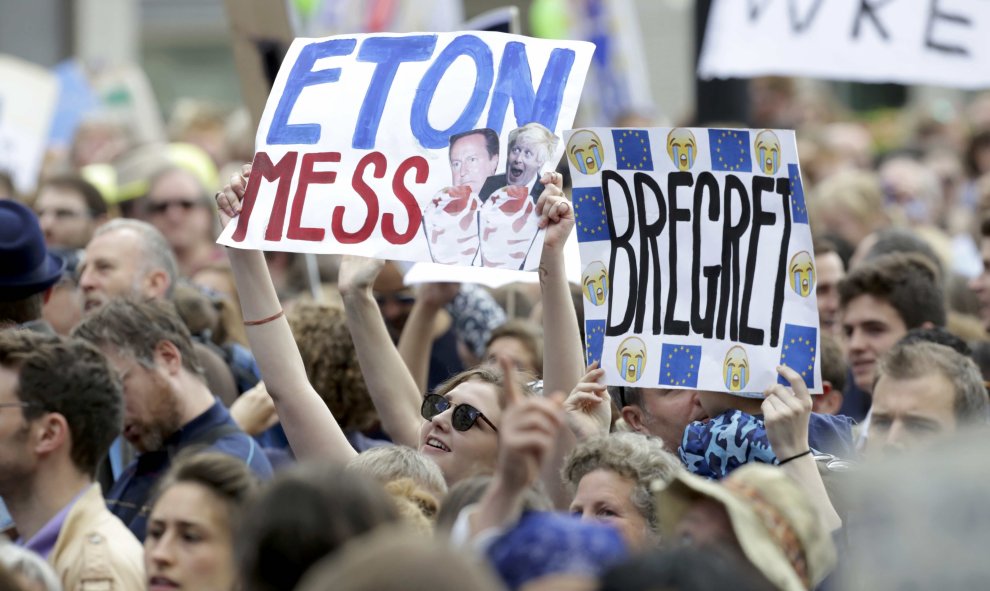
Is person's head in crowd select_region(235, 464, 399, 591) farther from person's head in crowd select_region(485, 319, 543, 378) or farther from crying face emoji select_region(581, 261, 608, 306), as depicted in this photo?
person's head in crowd select_region(485, 319, 543, 378)

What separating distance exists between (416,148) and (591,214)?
0.58 m

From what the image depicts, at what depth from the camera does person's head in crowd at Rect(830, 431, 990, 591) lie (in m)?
2.80

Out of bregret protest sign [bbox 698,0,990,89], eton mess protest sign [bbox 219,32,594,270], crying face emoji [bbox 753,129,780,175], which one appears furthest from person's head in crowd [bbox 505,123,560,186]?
bregret protest sign [bbox 698,0,990,89]

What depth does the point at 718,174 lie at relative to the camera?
489cm

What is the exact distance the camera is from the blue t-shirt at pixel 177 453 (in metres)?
5.15

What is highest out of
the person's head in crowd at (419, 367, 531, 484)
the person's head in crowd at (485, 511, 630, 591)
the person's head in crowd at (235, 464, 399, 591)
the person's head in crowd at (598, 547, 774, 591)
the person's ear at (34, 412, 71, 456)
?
the person's head in crowd at (598, 547, 774, 591)

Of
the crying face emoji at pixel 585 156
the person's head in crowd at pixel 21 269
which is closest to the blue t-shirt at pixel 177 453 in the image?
the person's head in crowd at pixel 21 269

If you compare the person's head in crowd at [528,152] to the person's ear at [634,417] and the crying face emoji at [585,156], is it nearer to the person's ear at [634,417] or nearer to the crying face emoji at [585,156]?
the crying face emoji at [585,156]

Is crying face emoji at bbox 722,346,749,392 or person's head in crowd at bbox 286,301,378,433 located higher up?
crying face emoji at bbox 722,346,749,392

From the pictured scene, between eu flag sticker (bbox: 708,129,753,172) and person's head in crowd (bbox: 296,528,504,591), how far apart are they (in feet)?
8.16

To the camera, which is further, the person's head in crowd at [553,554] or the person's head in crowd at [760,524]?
→ the person's head in crowd at [760,524]

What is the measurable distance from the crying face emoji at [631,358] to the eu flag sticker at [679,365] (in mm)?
Result: 59

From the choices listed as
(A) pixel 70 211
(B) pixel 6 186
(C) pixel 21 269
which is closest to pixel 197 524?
(C) pixel 21 269

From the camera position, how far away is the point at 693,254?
4.89 m
